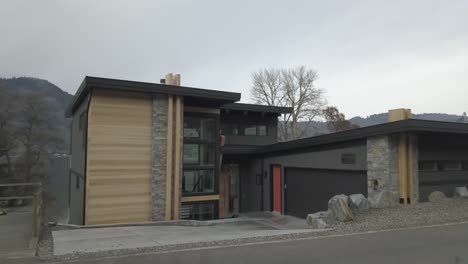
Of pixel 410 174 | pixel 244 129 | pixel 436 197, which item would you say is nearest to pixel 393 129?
pixel 410 174

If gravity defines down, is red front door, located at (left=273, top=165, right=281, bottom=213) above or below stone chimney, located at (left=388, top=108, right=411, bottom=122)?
below

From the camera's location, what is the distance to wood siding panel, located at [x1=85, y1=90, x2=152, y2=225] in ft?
37.3

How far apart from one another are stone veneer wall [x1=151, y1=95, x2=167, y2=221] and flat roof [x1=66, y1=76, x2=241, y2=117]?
444mm

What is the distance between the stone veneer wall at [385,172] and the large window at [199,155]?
5.79 metres

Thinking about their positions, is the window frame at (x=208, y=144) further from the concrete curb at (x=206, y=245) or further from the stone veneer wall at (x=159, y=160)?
the concrete curb at (x=206, y=245)

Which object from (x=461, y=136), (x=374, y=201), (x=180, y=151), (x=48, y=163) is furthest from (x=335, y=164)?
(x=48, y=163)

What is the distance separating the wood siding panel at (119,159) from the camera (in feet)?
37.3

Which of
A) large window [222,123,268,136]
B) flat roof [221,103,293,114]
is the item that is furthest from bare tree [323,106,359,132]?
large window [222,123,268,136]

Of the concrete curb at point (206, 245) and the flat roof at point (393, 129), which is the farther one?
the flat roof at point (393, 129)

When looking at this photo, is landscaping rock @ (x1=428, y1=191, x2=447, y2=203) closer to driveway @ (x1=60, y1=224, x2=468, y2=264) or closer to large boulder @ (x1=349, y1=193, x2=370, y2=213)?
large boulder @ (x1=349, y1=193, x2=370, y2=213)

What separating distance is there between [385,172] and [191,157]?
6.84 metres

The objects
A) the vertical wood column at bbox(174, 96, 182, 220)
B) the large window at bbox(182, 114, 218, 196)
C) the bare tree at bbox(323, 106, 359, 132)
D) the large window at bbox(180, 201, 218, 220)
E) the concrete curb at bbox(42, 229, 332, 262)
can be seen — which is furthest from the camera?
the bare tree at bbox(323, 106, 359, 132)

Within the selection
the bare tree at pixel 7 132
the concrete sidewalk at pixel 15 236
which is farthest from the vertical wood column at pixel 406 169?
the bare tree at pixel 7 132

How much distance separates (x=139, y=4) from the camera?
42.1ft
